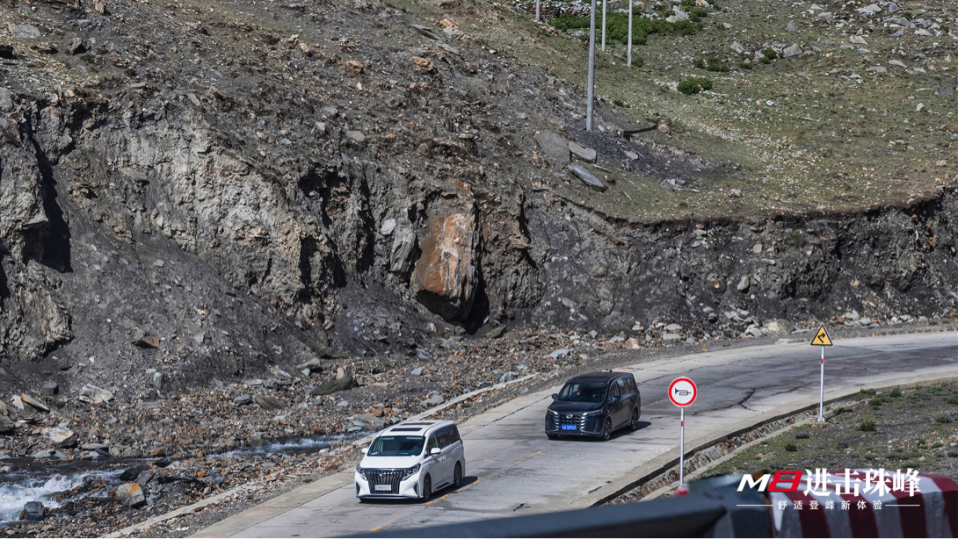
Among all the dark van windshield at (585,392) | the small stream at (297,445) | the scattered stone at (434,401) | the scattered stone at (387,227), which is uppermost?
the scattered stone at (387,227)

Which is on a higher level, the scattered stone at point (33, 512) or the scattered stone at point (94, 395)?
the scattered stone at point (94, 395)

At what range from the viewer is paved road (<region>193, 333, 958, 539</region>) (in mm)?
16203

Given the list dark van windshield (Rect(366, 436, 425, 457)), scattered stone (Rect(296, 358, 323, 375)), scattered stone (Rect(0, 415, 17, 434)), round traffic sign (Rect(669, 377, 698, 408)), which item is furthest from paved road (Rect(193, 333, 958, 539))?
scattered stone (Rect(0, 415, 17, 434))

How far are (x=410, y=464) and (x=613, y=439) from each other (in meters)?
7.46

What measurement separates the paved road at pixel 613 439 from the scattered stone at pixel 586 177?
13274 millimetres

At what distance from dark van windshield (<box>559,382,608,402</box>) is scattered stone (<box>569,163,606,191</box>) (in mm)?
24425

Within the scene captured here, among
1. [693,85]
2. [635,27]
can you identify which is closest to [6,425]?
[693,85]

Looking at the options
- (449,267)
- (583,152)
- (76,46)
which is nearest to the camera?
(76,46)

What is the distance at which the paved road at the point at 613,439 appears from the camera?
16.2 meters

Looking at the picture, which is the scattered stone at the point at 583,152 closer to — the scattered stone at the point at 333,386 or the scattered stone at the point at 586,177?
the scattered stone at the point at 586,177

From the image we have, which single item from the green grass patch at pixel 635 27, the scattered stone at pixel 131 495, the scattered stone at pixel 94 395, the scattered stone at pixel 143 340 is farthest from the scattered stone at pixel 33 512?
the green grass patch at pixel 635 27

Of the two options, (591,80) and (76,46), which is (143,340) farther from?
(591,80)

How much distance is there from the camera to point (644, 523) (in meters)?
3.13

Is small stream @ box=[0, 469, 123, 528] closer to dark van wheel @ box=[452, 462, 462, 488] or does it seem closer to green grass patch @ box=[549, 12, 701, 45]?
dark van wheel @ box=[452, 462, 462, 488]
